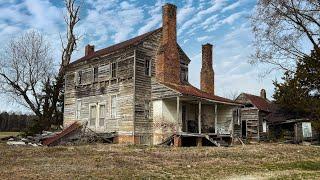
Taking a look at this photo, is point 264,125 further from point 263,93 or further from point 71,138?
point 71,138

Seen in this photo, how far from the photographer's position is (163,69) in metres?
29.2

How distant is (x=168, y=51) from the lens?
1172 inches

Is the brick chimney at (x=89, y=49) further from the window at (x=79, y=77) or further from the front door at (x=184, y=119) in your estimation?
the front door at (x=184, y=119)

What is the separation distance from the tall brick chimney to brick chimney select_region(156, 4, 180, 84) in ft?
15.6

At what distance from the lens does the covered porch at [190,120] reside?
26.7 metres

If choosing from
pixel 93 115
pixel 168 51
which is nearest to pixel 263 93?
pixel 168 51

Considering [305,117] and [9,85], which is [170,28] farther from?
[9,85]

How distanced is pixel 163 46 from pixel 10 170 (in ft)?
60.3

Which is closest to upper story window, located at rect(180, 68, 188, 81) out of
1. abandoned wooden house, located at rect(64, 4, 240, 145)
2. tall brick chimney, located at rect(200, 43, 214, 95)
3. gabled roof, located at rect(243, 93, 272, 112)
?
abandoned wooden house, located at rect(64, 4, 240, 145)

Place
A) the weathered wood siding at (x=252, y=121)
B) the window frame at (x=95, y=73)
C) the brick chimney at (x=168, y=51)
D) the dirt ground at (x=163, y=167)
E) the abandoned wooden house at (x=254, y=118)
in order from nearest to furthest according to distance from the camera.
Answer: the dirt ground at (x=163, y=167) < the brick chimney at (x=168, y=51) < the window frame at (x=95, y=73) < the abandoned wooden house at (x=254, y=118) < the weathered wood siding at (x=252, y=121)

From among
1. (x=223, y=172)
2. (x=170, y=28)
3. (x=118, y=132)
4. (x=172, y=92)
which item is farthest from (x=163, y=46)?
(x=223, y=172)

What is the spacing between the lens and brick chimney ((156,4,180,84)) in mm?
29359

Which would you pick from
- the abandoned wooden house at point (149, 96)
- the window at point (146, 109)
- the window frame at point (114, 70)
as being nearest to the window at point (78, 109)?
the abandoned wooden house at point (149, 96)

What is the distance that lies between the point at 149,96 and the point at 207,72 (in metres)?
7.82
